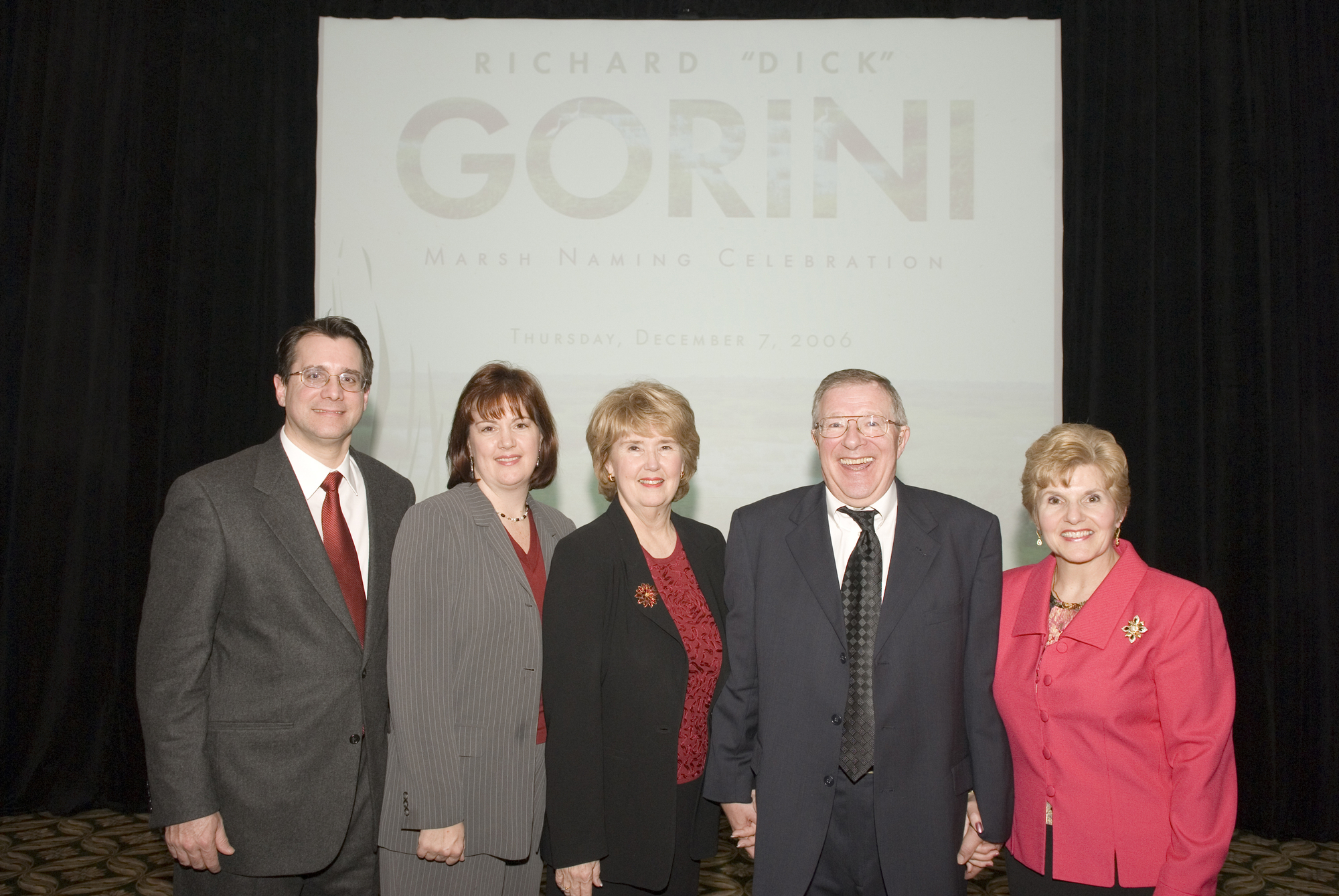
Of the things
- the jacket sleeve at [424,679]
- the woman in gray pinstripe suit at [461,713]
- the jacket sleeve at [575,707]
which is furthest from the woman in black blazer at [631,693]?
the jacket sleeve at [424,679]

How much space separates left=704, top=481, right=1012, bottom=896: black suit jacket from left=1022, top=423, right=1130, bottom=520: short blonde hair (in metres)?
0.18

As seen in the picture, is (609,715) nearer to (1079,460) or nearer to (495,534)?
(495,534)

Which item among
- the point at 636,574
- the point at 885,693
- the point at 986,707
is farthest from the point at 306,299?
the point at 986,707

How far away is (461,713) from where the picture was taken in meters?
1.99

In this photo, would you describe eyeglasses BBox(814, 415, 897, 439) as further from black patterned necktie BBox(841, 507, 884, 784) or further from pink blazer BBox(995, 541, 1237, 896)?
pink blazer BBox(995, 541, 1237, 896)

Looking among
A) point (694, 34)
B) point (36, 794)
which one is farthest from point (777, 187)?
point (36, 794)

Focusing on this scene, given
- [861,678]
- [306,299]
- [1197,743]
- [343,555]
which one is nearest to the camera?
[1197,743]

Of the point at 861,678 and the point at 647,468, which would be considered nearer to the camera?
the point at 861,678

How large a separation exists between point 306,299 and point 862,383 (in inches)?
133

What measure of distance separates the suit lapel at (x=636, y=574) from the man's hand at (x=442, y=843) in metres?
0.63

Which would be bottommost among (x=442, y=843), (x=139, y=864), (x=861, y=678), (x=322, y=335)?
(x=139, y=864)

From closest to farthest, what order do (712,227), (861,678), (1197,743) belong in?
(1197,743)
(861,678)
(712,227)

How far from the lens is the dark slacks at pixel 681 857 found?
194 cm

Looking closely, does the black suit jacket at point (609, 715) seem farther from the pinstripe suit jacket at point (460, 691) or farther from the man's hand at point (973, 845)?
the man's hand at point (973, 845)
